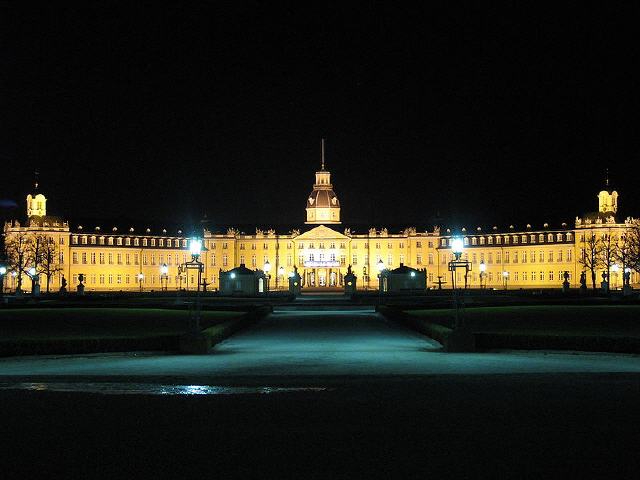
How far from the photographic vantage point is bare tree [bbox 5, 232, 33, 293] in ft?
355

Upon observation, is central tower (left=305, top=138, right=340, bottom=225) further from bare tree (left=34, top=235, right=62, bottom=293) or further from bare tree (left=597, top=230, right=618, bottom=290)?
bare tree (left=597, top=230, right=618, bottom=290)

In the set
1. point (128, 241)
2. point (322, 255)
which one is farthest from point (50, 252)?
point (322, 255)

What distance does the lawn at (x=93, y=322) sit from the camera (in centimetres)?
3809

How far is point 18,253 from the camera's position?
116 m

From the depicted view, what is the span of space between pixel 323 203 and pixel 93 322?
150122 mm

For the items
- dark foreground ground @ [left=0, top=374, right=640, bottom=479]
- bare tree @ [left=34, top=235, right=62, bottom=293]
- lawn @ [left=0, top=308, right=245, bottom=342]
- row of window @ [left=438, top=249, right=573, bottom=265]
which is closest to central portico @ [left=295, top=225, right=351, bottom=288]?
row of window @ [left=438, top=249, right=573, bottom=265]

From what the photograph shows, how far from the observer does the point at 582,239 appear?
160125mm

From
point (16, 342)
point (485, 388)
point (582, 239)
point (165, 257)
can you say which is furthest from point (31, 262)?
point (485, 388)

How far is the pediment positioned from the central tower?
804 cm

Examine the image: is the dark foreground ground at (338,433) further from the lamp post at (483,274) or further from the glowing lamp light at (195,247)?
the lamp post at (483,274)

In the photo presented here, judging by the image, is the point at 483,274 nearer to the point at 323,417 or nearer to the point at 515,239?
the point at 515,239

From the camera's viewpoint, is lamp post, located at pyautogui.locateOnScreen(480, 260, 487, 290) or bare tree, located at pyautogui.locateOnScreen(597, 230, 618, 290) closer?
lamp post, located at pyautogui.locateOnScreen(480, 260, 487, 290)

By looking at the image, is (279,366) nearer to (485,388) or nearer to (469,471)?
(485,388)

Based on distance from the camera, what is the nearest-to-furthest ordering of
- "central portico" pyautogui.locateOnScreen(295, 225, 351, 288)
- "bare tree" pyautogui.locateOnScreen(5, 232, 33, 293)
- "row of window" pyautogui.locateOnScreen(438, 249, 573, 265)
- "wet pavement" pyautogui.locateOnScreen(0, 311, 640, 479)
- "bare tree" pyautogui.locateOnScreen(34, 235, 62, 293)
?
"wet pavement" pyautogui.locateOnScreen(0, 311, 640, 479) → "bare tree" pyautogui.locateOnScreen(5, 232, 33, 293) → "bare tree" pyautogui.locateOnScreen(34, 235, 62, 293) → "row of window" pyautogui.locateOnScreen(438, 249, 573, 265) → "central portico" pyautogui.locateOnScreen(295, 225, 351, 288)
